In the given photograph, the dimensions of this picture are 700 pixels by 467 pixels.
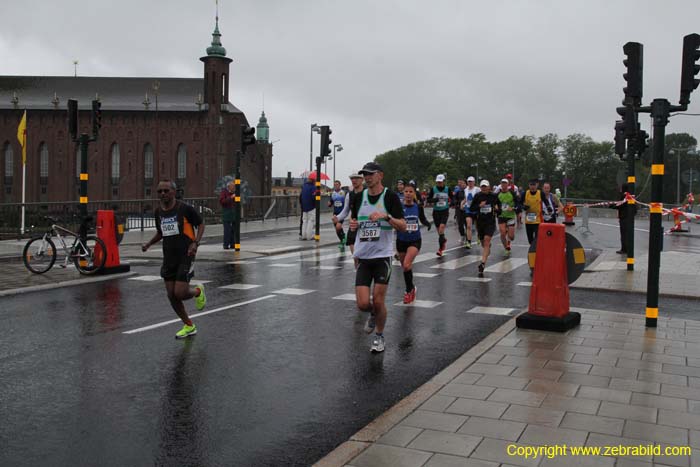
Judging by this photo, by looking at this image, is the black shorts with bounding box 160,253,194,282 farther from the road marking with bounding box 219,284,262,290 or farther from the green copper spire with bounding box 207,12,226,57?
the green copper spire with bounding box 207,12,226,57

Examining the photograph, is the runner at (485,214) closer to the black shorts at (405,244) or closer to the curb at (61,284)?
the black shorts at (405,244)

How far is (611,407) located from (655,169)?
12.4 feet

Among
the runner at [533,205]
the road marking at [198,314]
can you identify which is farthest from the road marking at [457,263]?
the road marking at [198,314]

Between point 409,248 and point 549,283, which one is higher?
point 409,248

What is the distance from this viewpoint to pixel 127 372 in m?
6.22

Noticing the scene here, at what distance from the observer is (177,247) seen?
776 centimetres

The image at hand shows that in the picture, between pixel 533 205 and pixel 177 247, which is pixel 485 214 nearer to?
pixel 533 205

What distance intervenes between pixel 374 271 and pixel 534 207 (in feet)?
29.1

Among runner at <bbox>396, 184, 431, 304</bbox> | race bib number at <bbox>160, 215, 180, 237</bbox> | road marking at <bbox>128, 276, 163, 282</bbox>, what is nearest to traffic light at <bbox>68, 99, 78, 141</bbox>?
road marking at <bbox>128, 276, 163, 282</bbox>

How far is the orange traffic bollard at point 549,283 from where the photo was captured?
7945 millimetres

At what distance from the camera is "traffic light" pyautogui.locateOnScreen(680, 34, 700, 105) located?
25.5ft

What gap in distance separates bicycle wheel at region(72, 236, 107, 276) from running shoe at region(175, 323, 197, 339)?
590cm

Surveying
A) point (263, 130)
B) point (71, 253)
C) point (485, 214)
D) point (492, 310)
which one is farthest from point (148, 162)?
point (492, 310)

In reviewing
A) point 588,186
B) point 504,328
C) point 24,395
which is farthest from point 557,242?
point 588,186
